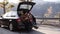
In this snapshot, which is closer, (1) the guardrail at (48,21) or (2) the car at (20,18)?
(2) the car at (20,18)

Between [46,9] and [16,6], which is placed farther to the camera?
[46,9]

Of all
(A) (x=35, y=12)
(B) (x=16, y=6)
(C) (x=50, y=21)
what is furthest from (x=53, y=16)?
(B) (x=16, y=6)

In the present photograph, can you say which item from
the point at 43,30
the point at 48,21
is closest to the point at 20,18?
the point at 43,30

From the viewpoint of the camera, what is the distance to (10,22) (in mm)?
6895

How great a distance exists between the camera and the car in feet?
22.1

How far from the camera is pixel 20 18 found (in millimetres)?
6898

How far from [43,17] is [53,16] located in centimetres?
39

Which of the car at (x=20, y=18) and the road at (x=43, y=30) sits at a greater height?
the car at (x=20, y=18)

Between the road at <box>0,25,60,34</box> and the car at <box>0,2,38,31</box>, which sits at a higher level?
the car at <box>0,2,38,31</box>

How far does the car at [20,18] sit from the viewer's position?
672 cm

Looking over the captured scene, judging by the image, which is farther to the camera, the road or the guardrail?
the guardrail

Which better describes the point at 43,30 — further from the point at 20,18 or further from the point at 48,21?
the point at 20,18

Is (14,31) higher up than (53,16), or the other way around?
(53,16)

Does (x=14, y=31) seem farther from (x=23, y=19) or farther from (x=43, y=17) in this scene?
(x=43, y=17)
